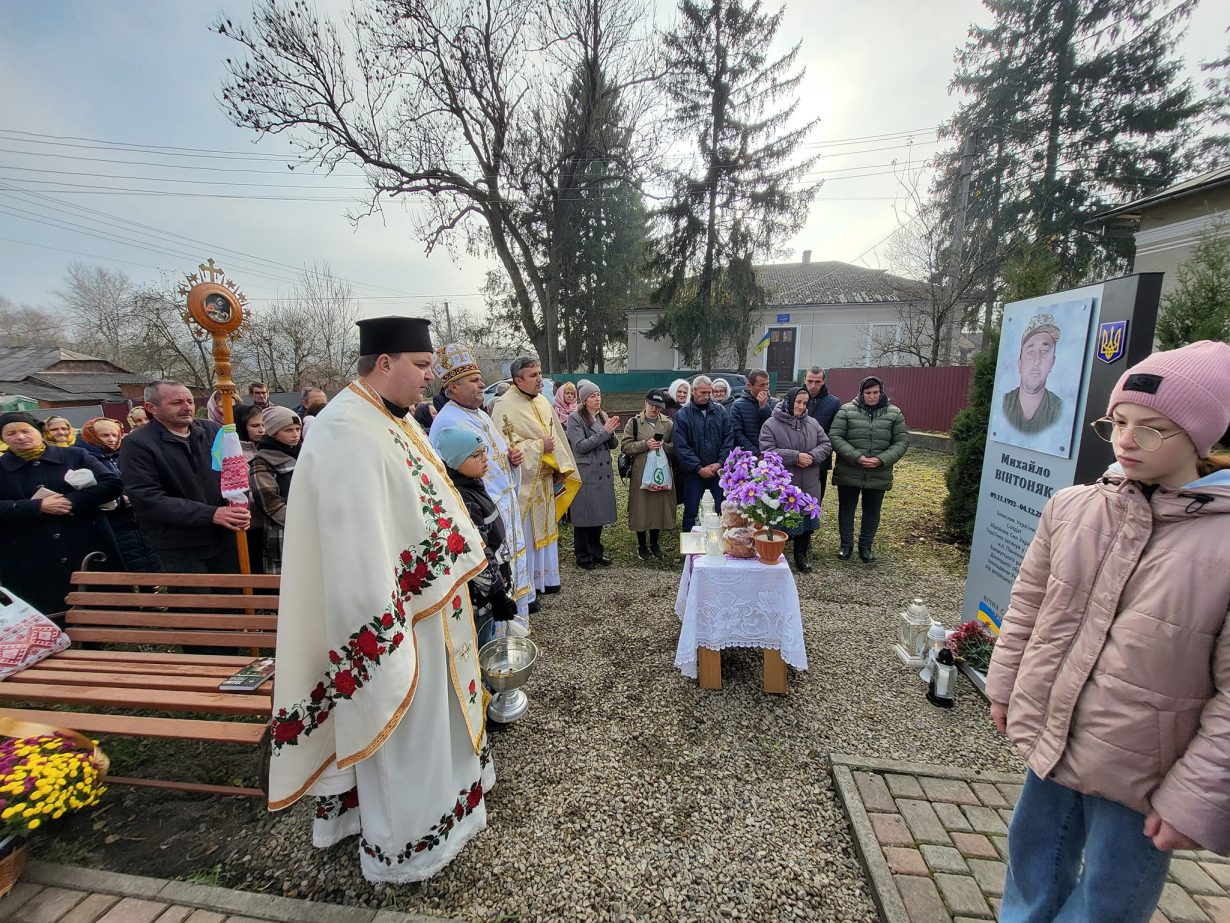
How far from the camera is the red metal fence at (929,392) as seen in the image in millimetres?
14867

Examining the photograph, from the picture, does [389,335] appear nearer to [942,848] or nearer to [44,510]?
[942,848]

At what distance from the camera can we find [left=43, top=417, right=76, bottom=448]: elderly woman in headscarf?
4.30 m

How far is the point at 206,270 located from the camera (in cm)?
342

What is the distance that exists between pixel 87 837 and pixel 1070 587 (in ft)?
14.0

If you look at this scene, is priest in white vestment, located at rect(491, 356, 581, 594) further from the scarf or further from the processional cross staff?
the scarf

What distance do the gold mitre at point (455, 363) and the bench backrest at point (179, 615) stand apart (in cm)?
171

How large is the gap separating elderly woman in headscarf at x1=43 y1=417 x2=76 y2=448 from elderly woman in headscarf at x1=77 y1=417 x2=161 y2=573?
39 centimetres

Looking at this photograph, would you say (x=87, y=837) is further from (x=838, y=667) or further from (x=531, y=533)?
(x=838, y=667)

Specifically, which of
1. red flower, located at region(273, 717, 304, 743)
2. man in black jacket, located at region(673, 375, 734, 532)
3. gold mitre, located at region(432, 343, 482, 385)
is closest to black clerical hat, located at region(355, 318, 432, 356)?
red flower, located at region(273, 717, 304, 743)

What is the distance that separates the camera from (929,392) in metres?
15.5

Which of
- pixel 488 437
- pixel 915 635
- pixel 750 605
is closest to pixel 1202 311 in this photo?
pixel 915 635

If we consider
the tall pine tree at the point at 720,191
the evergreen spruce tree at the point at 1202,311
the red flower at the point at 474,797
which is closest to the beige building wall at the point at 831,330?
the tall pine tree at the point at 720,191

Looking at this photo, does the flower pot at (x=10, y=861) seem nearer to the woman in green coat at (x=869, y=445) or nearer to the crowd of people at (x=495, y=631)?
the crowd of people at (x=495, y=631)

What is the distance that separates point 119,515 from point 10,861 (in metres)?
3.92
